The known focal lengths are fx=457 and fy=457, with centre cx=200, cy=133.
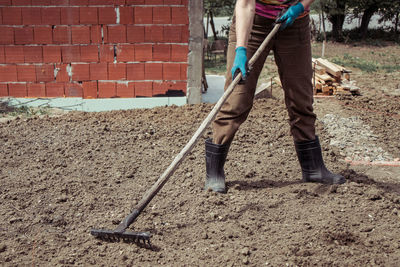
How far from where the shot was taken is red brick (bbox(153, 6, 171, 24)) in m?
5.96

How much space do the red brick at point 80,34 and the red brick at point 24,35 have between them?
55 cm

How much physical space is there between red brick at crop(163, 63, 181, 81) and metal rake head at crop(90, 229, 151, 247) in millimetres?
3654

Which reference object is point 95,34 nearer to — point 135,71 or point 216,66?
point 135,71

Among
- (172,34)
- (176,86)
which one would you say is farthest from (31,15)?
(176,86)

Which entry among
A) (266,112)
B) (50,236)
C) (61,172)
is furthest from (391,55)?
(50,236)

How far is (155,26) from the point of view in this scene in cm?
601

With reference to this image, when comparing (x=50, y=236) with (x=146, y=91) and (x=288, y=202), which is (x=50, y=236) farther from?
(x=146, y=91)

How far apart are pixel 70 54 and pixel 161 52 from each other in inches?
47.2

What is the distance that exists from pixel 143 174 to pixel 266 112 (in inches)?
102

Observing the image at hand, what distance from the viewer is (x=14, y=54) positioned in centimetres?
603

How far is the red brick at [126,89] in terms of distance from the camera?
6.18m

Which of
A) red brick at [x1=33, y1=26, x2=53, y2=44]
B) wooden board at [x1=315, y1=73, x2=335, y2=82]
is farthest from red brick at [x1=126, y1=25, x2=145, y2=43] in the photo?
wooden board at [x1=315, y1=73, x2=335, y2=82]

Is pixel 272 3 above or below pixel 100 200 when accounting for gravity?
above

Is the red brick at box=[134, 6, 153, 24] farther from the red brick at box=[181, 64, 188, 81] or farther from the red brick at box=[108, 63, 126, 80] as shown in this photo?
the red brick at box=[181, 64, 188, 81]
